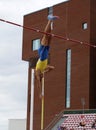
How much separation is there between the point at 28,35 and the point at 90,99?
10.4 m

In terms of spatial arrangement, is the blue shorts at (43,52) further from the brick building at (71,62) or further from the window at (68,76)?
the window at (68,76)

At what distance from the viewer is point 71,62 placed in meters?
42.5

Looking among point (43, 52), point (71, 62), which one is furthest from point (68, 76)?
point (43, 52)

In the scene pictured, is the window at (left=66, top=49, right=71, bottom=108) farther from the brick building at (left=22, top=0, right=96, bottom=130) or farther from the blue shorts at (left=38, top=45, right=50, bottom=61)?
the blue shorts at (left=38, top=45, right=50, bottom=61)

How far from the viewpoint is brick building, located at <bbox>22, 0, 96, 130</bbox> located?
4109cm

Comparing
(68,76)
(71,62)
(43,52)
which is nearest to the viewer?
(43,52)

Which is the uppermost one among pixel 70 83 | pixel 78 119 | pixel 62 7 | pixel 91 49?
pixel 62 7

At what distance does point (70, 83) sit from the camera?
4209 cm

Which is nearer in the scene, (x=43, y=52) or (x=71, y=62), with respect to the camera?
(x=43, y=52)

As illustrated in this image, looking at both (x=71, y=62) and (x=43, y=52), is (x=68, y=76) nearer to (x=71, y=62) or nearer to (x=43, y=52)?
(x=71, y=62)

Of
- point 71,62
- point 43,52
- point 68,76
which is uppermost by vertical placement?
point 71,62

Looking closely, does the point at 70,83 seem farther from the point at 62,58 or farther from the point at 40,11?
the point at 40,11

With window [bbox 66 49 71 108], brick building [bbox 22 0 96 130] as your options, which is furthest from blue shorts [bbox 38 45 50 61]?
window [bbox 66 49 71 108]

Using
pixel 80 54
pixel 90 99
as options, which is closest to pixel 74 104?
pixel 90 99
